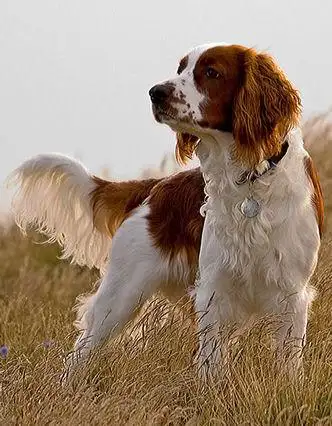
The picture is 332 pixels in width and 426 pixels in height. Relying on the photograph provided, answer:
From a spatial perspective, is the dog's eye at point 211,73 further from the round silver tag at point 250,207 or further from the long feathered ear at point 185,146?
the round silver tag at point 250,207

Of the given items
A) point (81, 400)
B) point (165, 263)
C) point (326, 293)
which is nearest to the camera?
point (81, 400)

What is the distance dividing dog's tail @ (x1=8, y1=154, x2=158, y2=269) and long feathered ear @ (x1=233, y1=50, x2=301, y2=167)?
113 cm

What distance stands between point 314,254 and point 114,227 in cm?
134

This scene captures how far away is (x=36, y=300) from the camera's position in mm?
8344

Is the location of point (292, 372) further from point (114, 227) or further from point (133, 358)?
point (114, 227)

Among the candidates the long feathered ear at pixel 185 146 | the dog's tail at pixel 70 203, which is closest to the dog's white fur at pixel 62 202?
the dog's tail at pixel 70 203

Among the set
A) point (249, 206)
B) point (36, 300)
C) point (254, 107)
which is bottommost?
point (36, 300)

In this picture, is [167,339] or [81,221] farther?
[81,221]

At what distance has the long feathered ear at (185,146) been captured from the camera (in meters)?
5.16

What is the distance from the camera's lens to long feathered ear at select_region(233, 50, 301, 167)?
16.2ft

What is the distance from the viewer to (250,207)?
16.6 feet

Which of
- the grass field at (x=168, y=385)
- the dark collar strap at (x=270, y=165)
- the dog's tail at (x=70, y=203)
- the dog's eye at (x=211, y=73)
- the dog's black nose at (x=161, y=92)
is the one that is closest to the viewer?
the grass field at (x=168, y=385)

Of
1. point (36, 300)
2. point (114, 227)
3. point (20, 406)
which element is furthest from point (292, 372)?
point (36, 300)

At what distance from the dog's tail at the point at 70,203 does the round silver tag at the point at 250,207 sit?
1029 mm
